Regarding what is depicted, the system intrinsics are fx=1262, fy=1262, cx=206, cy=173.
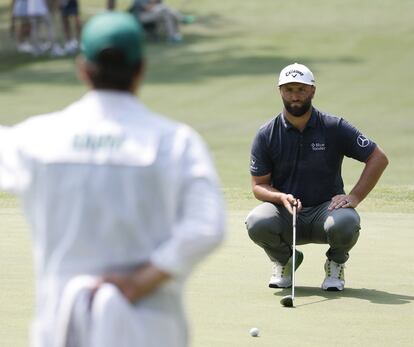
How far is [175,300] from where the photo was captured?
3.53 meters

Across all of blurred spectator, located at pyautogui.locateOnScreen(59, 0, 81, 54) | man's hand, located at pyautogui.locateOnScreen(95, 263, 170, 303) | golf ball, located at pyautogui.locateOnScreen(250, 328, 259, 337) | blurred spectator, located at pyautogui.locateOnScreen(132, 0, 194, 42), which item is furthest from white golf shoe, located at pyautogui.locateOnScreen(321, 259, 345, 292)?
blurred spectator, located at pyautogui.locateOnScreen(132, 0, 194, 42)

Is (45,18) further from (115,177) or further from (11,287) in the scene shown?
(115,177)

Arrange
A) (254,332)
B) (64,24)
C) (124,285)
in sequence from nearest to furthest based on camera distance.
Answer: (124,285) → (254,332) → (64,24)

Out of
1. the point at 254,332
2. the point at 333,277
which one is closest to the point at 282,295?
the point at 333,277

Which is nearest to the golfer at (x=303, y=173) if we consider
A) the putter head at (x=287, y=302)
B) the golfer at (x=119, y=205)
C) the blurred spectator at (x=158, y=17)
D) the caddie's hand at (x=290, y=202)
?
the caddie's hand at (x=290, y=202)

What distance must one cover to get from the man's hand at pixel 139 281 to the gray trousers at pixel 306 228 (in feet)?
14.6

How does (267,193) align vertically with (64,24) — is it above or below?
above

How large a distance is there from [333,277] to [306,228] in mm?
395

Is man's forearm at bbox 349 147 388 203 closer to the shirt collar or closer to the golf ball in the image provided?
the shirt collar

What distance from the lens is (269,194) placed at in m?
7.93

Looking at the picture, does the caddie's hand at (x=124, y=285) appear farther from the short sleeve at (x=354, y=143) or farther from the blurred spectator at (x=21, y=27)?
the blurred spectator at (x=21, y=27)

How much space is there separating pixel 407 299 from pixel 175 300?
4.34 meters

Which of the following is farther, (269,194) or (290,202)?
(269,194)

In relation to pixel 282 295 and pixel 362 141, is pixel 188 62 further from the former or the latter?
pixel 282 295
